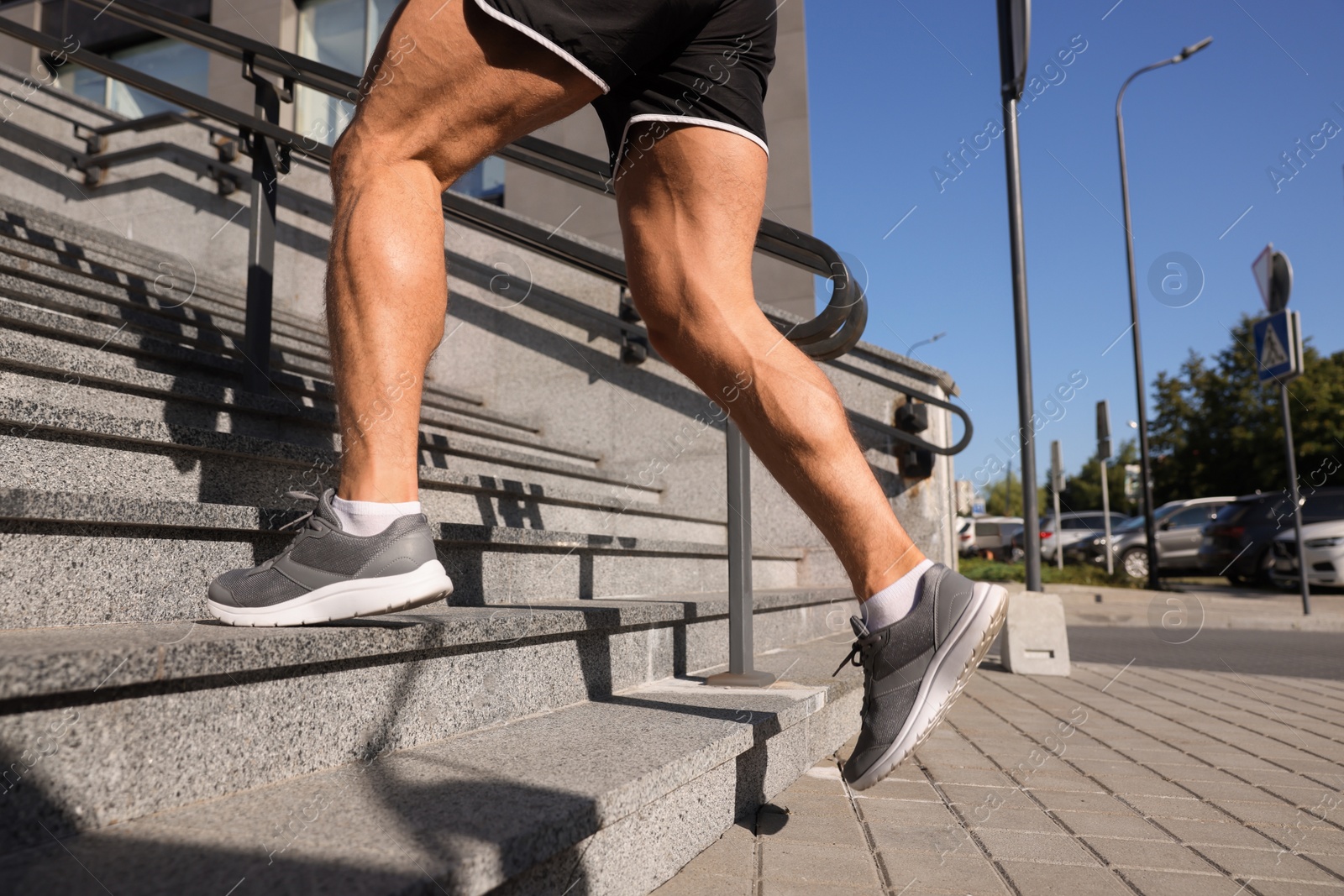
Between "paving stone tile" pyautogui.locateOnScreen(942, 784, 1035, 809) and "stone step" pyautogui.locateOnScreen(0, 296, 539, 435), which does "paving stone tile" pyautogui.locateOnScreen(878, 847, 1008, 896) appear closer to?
→ "paving stone tile" pyautogui.locateOnScreen(942, 784, 1035, 809)

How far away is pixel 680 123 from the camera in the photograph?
1.72 meters

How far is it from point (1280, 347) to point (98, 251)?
8960 millimetres

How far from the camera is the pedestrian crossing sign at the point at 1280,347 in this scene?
26.0ft

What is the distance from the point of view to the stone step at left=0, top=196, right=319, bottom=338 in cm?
393

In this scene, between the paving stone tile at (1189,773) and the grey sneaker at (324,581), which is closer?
the grey sneaker at (324,581)

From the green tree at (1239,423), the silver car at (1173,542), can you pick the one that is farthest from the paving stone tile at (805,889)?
the green tree at (1239,423)

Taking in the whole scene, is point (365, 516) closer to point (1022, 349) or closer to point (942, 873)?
point (942, 873)

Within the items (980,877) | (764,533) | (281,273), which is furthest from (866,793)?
(281,273)

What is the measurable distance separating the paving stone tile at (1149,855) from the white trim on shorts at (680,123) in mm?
1546

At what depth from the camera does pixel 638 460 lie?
5.14 m

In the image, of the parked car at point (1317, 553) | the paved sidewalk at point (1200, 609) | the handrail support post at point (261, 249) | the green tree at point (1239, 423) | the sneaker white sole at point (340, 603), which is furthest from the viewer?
the green tree at point (1239, 423)

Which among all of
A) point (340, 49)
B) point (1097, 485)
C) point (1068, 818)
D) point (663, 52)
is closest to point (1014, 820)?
point (1068, 818)

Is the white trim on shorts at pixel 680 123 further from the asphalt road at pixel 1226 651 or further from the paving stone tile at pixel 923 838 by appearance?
the asphalt road at pixel 1226 651

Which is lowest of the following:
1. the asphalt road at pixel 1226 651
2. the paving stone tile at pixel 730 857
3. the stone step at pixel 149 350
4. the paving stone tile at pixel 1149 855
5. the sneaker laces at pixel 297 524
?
the asphalt road at pixel 1226 651
